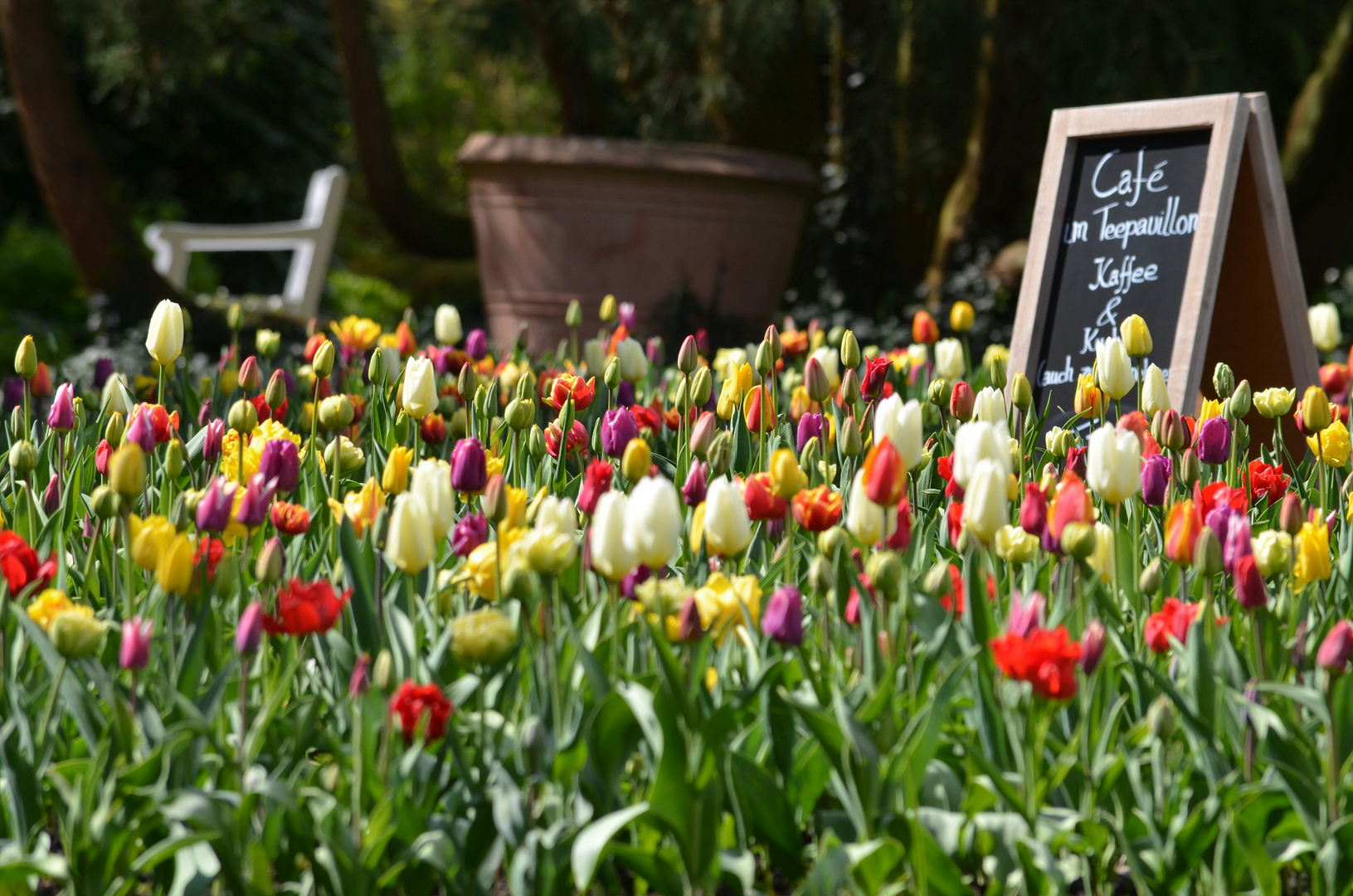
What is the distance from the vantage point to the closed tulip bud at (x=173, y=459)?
1655mm

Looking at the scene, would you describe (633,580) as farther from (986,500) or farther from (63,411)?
(63,411)

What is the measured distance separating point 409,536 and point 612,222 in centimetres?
392

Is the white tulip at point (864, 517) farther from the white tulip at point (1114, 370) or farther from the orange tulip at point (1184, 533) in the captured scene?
the white tulip at point (1114, 370)

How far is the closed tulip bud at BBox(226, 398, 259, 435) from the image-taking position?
5.71 feet

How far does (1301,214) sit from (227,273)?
26.2 ft

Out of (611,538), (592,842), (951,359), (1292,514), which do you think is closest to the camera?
(592,842)

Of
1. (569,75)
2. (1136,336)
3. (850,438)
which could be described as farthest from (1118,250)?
(569,75)

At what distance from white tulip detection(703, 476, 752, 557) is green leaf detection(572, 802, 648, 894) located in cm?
28

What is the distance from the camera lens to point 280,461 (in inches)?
60.1

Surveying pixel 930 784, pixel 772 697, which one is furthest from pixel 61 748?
pixel 930 784

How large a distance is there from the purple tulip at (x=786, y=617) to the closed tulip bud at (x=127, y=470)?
0.61 m

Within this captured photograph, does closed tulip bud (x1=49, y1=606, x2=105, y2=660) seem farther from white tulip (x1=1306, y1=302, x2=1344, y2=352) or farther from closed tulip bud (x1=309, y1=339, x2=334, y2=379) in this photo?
white tulip (x1=1306, y1=302, x2=1344, y2=352)

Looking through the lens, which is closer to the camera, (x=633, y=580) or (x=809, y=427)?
(x=633, y=580)

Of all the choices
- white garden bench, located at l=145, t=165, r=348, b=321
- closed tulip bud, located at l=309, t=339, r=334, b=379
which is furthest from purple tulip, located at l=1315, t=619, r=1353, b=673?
white garden bench, located at l=145, t=165, r=348, b=321
